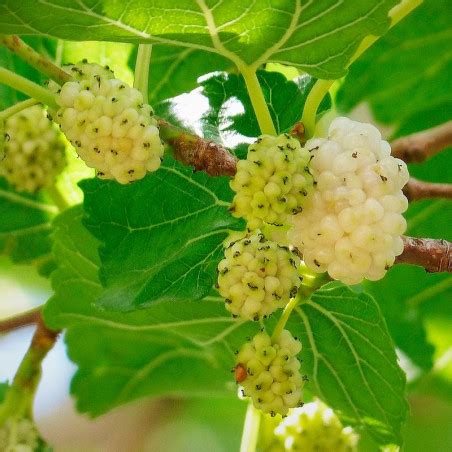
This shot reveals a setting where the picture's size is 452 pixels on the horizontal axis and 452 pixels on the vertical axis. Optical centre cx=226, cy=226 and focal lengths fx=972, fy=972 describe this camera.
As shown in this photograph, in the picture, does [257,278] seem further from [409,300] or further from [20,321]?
[409,300]

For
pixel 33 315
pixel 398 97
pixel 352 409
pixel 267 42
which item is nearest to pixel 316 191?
pixel 267 42

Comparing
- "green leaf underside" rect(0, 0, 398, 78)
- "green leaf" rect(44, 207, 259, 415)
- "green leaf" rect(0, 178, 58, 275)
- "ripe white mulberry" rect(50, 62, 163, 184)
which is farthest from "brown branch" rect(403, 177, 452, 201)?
"green leaf" rect(0, 178, 58, 275)

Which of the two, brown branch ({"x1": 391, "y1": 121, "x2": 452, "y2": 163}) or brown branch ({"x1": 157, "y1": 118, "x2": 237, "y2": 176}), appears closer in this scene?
brown branch ({"x1": 157, "y1": 118, "x2": 237, "y2": 176})

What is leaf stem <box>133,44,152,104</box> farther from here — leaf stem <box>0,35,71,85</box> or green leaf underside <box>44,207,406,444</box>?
green leaf underside <box>44,207,406,444</box>

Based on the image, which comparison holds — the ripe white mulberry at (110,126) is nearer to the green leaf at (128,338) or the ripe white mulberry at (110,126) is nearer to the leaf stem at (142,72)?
the leaf stem at (142,72)

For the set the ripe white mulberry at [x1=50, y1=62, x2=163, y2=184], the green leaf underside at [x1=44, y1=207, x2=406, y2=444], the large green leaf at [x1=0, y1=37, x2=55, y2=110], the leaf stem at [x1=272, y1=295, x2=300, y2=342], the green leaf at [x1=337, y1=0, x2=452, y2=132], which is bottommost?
the green leaf underside at [x1=44, y1=207, x2=406, y2=444]

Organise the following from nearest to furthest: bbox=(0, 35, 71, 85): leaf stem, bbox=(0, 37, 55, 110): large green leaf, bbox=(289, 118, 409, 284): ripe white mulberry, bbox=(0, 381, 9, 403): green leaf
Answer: bbox=(289, 118, 409, 284): ripe white mulberry, bbox=(0, 35, 71, 85): leaf stem, bbox=(0, 37, 55, 110): large green leaf, bbox=(0, 381, 9, 403): green leaf
